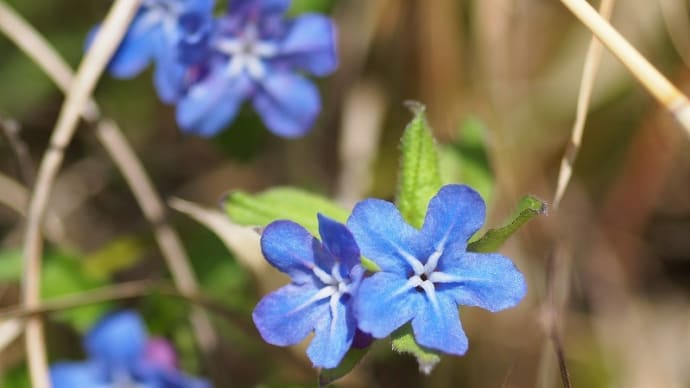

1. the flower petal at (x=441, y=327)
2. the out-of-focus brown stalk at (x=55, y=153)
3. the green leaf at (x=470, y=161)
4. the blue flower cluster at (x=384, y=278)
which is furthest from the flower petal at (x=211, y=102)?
the flower petal at (x=441, y=327)

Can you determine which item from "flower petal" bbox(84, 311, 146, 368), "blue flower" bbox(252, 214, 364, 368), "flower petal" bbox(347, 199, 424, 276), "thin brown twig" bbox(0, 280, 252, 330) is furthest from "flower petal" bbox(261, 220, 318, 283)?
"flower petal" bbox(84, 311, 146, 368)

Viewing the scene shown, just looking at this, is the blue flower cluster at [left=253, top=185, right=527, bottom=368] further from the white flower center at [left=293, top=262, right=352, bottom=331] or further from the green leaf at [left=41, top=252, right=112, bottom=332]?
the green leaf at [left=41, top=252, right=112, bottom=332]

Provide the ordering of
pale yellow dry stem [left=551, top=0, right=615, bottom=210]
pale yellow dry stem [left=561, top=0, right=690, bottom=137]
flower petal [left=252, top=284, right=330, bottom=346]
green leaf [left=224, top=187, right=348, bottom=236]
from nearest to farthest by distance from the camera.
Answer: flower petal [left=252, top=284, right=330, bottom=346] < pale yellow dry stem [left=561, top=0, right=690, bottom=137] < green leaf [left=224, top=187, right=348, bottom=236] < pale yellow dry stem [left=551, top=0, right=615, bottom=210]

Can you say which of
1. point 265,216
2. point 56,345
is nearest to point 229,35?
point 265,216

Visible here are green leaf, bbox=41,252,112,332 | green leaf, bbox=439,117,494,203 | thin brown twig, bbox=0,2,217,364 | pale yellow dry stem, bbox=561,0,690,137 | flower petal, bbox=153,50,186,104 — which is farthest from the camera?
green leaf, bbox=41,252,112,332

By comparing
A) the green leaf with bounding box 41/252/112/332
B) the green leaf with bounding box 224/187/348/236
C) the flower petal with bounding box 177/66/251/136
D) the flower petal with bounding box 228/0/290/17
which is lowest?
the green leaf with bounding box 224/187/348/236

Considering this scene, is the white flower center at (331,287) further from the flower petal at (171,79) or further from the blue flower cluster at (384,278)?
the flower petal at (171,79)

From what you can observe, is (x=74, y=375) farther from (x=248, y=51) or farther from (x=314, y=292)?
(x=314, y=292)

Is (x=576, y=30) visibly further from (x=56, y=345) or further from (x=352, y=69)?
(x=56, y=345)
